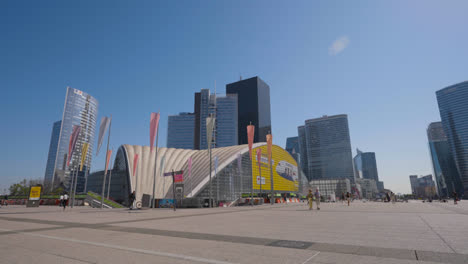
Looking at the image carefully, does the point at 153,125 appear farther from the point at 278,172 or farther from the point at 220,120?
the point at 220,120

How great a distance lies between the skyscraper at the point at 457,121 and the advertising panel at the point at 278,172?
16565 cm

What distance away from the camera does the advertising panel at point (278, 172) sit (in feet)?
217

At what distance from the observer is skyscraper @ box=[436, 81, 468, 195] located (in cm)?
17612

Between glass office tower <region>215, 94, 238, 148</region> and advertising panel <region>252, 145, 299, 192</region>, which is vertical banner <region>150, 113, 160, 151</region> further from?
glass office tower <region>215, 94, 238, 148</region>

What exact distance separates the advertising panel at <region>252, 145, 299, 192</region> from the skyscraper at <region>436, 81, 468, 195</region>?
166 metres

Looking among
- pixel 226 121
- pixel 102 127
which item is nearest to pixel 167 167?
pixel 102 127

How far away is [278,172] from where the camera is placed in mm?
76062

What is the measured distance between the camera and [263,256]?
454 cm

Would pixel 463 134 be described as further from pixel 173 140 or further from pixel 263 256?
pixel 263 256

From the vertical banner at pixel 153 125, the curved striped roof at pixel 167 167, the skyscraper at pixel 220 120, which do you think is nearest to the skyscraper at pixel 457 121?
the skyscraper at pixel 220 120

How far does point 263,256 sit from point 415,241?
4.06 meters

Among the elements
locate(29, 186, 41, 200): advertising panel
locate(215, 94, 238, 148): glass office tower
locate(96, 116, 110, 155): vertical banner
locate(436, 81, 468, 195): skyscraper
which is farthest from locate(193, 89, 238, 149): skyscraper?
locate(436, 81, 468, 195): skyscraper

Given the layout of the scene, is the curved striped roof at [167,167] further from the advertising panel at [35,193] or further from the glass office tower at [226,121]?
the glass office tower at [226,121]

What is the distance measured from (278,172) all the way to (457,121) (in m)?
190
